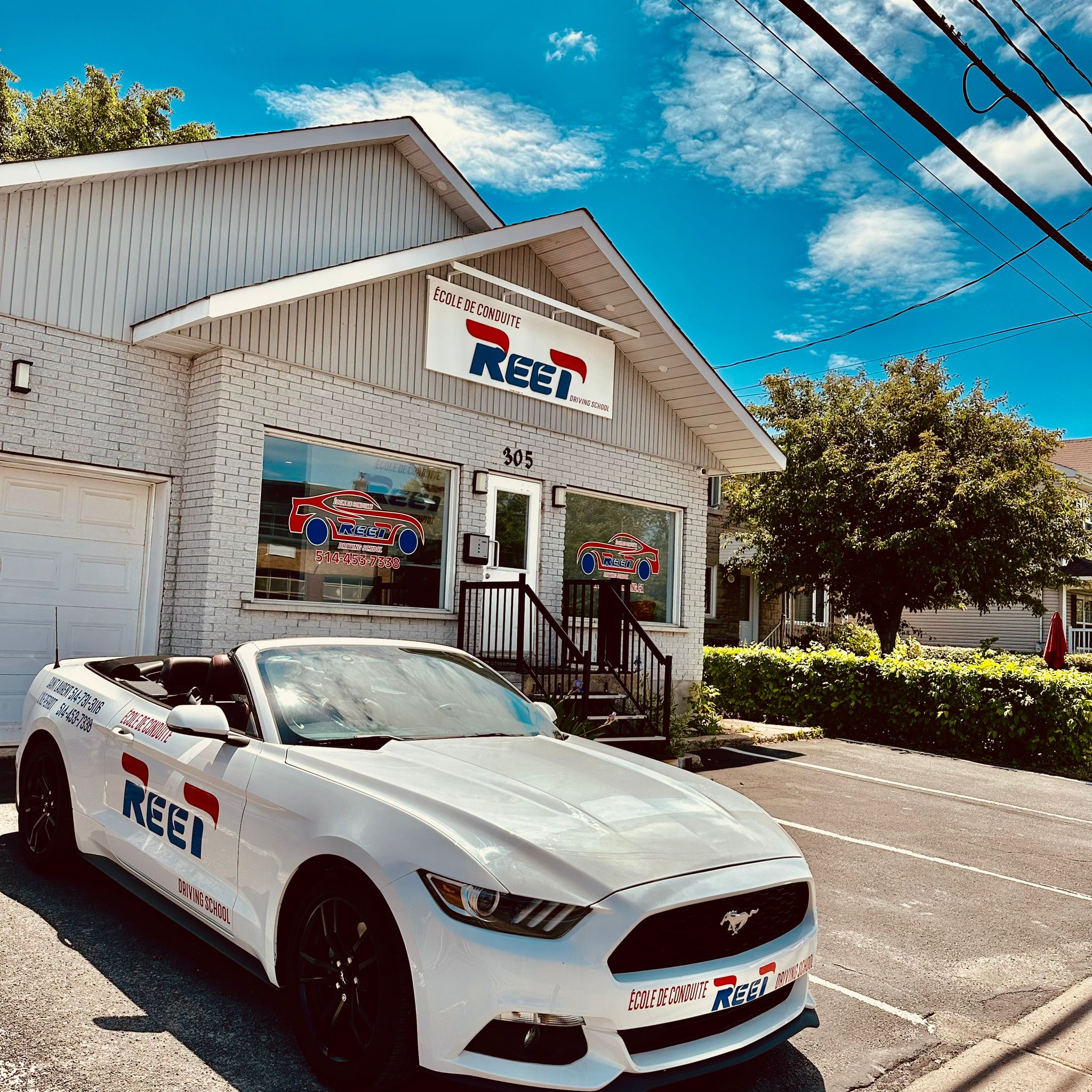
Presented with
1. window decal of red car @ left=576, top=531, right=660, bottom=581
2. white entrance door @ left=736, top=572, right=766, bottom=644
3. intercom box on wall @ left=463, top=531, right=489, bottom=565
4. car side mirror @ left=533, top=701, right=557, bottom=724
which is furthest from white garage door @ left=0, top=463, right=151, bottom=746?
white entrance door @ left=736, top=572, right=766, bottom=644

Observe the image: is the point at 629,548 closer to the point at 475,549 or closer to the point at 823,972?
the point at 475,549

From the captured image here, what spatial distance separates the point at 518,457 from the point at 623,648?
8.05 ft

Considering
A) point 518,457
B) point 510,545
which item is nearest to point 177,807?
point 510,545

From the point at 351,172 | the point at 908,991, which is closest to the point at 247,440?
the point at 351,172

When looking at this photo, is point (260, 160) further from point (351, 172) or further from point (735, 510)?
point (735, 510)

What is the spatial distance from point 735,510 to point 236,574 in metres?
16.7

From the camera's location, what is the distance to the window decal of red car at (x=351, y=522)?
9.43 meters

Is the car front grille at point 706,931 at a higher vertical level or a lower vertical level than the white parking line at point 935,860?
higher

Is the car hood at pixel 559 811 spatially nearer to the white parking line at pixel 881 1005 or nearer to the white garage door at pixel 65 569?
the white parking line at pixel 881 1005

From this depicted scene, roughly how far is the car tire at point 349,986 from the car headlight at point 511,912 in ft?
0.76

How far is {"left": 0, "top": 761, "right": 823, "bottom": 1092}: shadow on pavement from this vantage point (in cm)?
330

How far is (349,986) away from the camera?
3.08 metres

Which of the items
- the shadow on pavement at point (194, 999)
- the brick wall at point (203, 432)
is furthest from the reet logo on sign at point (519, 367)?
the shadow on pavement at point (194, 999)

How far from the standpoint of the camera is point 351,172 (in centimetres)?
1100
